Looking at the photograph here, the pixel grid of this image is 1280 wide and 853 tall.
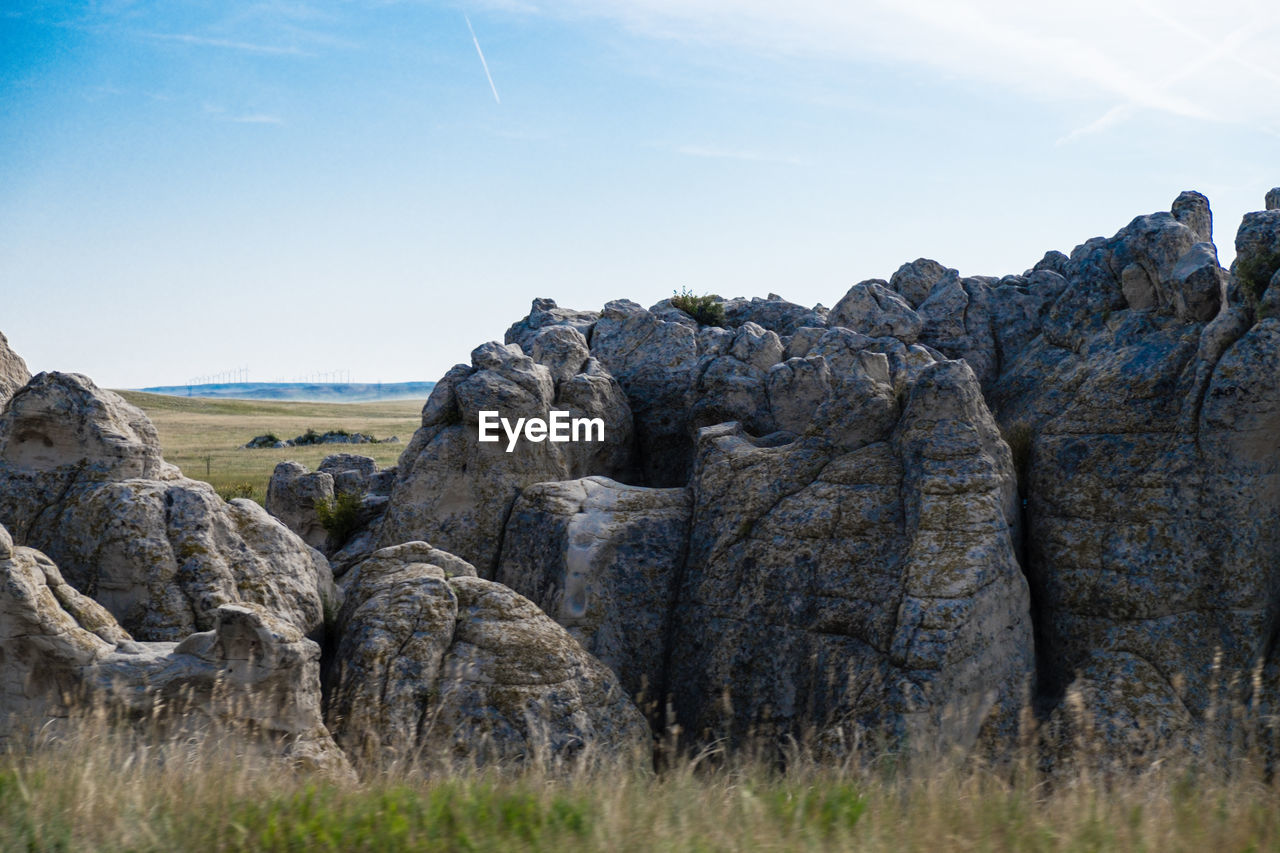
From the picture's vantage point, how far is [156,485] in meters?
16.5

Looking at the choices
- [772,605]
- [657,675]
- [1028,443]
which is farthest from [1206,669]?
[657,675]

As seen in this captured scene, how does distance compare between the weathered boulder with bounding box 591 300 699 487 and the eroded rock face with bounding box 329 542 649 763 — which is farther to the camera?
the weathered boulder with bounding box 591 300 699 487

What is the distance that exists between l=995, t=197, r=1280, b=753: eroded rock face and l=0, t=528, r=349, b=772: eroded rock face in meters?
10.9

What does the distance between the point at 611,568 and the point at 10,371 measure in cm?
1220

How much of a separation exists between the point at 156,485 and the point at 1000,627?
13.9m

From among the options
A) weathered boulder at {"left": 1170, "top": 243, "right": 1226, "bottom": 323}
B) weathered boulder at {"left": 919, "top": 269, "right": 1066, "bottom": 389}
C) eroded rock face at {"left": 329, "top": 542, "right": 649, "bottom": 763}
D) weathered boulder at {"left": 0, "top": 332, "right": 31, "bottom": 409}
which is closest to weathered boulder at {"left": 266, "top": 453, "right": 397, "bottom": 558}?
weathered boulder at {"left": 0, "top": 332, "right": 31, "bottom": 409}

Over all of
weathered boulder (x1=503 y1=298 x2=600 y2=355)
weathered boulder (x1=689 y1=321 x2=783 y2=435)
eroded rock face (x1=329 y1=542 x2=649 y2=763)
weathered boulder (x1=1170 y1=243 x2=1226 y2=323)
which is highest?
weathered boulder (x1=503 y1=298 x2=600 y2=355)

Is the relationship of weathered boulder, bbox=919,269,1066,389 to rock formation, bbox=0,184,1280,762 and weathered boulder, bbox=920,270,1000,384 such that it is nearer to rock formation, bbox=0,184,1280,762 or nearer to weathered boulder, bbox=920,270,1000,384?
weathered boulder, bbox=920,270,1000,384

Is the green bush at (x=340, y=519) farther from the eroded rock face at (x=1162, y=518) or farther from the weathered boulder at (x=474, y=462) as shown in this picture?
the eroded rock face at (x=1162, y=518)

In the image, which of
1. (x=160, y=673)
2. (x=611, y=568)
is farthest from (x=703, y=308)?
(x=160, y=673)

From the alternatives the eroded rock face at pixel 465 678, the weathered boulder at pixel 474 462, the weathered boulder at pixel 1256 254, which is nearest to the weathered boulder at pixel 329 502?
the weathered boulder at pixel 474 462

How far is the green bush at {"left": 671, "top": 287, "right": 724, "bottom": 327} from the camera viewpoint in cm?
3506

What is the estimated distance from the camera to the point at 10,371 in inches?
766

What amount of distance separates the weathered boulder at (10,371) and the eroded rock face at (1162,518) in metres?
19.1
